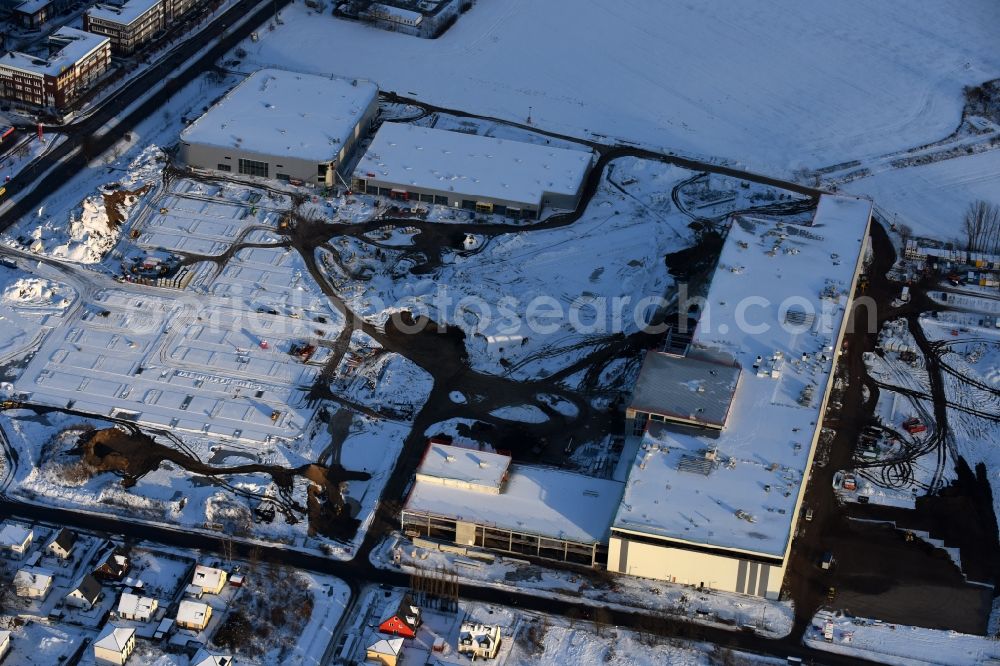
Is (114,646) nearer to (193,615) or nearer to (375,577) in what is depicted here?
(193,615)

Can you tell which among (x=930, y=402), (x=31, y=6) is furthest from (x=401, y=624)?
(x=31, y=6)

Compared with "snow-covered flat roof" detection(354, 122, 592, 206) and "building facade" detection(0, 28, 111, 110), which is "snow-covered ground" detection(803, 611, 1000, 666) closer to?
"snow-covered flat roof" detection(354, 122, 592, 206)

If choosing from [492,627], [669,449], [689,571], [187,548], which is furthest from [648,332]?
→ [187,548]

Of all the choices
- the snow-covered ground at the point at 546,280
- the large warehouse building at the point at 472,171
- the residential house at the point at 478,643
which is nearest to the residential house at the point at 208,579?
the residential house at the point at 478,643

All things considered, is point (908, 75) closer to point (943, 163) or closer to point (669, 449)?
point (943, 163)

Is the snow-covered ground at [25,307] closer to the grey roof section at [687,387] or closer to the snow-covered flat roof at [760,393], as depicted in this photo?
the grey roof section at [687,387]
